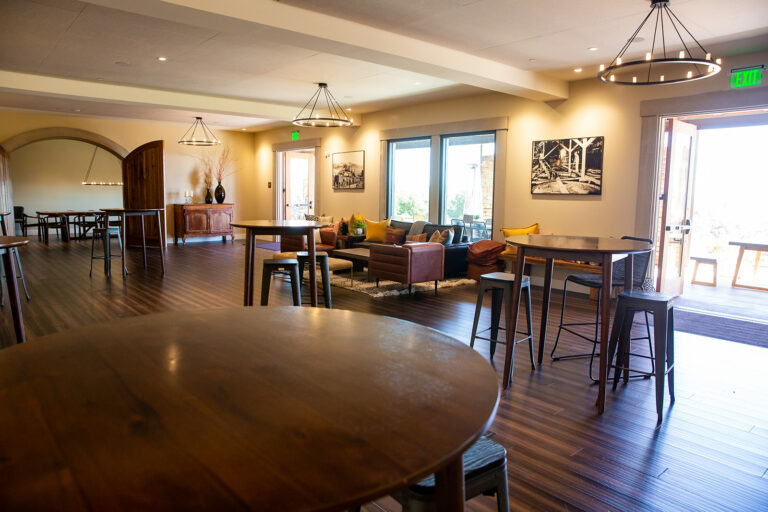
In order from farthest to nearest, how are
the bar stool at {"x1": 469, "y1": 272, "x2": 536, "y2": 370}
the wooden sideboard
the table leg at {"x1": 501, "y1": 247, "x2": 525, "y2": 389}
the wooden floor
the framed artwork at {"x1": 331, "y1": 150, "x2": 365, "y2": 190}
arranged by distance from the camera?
the wooden sideboard < the framed artwork at {"x1": 331, "y1": 150, "x2": 365, "y2": 190} < the bar stool at {"x1": 469, "y1": 272, "x2": 536, "y2": 370} < the table leg at {"x1": 501, "y1": 247, "x2": 525, "y2": 389} < the wooden floor

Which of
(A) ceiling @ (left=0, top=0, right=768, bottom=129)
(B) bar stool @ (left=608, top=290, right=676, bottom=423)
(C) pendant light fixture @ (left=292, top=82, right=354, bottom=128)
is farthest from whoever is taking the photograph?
(C) pendant light fixture @ (left=292, top=82, right=354, bottom=128)

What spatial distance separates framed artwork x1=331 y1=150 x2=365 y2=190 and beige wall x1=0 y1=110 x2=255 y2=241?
344cm

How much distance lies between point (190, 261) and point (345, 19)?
569 centimetres

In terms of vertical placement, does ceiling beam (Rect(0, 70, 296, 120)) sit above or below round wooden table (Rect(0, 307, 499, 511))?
above

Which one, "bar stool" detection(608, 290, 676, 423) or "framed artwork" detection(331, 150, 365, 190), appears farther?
"framed artwork" detection(331, 150, 365, 190)

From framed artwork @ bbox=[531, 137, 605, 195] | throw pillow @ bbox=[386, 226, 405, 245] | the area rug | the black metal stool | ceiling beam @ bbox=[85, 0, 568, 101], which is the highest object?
ceiling beam @ bbox=[85, 0, 568, 101]

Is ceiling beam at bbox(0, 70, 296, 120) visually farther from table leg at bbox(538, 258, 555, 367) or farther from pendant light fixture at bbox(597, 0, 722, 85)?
table leg at bbox(538, 258, 555, 367)

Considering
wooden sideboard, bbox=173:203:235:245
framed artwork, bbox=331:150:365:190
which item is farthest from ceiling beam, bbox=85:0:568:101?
wooden sideboard, bbox=173:203:235:245

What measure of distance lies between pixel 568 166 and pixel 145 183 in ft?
26.6

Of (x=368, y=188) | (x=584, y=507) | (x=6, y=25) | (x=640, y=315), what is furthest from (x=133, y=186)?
(x=584, y=507)

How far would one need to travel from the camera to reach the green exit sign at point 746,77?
4844 millimetres

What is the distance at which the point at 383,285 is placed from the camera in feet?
21.7

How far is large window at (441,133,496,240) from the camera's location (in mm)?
7633

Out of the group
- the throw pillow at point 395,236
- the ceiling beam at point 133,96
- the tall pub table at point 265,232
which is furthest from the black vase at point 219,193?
the tall pub table at point 265,232
